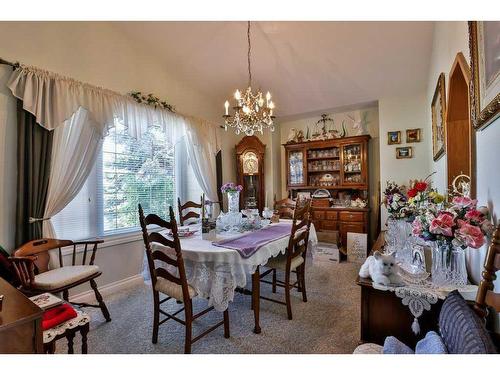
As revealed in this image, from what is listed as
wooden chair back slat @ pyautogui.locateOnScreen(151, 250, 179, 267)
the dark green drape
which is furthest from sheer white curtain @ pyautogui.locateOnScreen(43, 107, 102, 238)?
wooden chair back slat @ pyautogui.locateOnScreen(151, 250, 179, 267)

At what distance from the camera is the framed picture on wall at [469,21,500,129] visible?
3.43ft

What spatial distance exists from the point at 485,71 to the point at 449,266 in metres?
0.96

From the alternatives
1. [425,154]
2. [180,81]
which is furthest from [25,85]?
[425,154]

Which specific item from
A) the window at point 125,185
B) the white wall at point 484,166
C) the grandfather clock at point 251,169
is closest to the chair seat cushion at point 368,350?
the white wall at point 484,166

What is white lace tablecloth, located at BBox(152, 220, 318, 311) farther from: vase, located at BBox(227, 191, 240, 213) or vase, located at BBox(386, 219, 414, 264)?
vase, located at BBox(386, 219, 414, 264)

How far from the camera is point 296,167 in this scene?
493cm

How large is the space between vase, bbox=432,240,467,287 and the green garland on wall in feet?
11.2

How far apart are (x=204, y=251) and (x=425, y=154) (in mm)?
3574

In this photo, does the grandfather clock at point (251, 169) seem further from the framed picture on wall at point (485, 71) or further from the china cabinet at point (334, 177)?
the framed picture on wall at point (485, 71)

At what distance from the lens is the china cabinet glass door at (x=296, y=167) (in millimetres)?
4855

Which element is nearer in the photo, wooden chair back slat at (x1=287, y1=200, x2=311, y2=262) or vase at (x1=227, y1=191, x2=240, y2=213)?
wooden chair back slat at (x1=287, y1=200, x2=311, y2=262)

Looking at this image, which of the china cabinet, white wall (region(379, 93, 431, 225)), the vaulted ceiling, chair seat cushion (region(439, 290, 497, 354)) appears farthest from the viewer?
the china cabinet

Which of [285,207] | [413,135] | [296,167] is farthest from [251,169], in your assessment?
[413,135]
